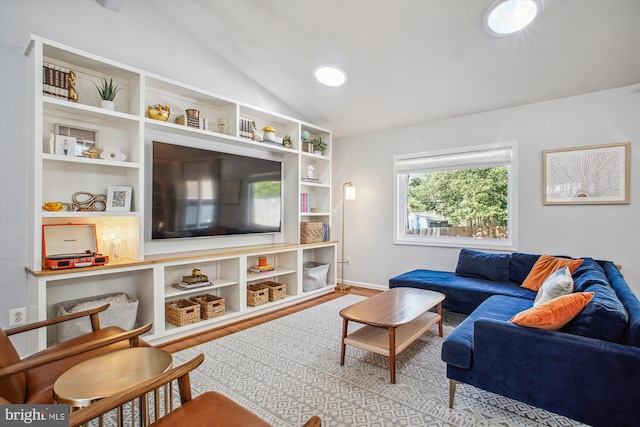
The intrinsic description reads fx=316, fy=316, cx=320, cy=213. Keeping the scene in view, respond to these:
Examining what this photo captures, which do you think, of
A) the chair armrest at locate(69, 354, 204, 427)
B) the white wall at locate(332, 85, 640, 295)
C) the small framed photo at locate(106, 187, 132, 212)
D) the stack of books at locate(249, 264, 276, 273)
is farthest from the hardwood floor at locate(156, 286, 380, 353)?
the chair armrest at locate(69, 354, 204, 427)

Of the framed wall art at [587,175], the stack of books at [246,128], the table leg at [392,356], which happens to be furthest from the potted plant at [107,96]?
the framed wall art at [587,175]

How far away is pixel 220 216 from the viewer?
345cm

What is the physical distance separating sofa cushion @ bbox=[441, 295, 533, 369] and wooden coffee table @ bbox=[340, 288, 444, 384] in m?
0.33

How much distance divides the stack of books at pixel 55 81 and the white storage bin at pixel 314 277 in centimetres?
308

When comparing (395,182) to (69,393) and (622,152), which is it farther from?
(69,393)

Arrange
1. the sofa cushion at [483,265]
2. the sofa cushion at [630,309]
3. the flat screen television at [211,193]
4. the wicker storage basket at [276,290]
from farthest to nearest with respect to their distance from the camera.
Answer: the wicker storage basket at [276,290] < the sofa cushion at [483,265] < the flat screen television at [211,193] < the sofa cushion at [630,309]

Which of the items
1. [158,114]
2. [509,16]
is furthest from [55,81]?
[509,16]

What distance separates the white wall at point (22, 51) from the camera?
7.66 ft

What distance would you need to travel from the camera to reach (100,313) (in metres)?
2.47

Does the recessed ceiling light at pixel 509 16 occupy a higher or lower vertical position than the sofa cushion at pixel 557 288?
higher

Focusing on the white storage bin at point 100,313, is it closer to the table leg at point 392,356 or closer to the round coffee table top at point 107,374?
the round coffee table top at point 107,374

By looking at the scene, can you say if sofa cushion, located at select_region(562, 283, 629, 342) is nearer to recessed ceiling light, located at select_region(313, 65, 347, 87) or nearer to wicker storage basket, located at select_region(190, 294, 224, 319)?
wicker storage basket, located at select_region(190, 294, 224, 319)

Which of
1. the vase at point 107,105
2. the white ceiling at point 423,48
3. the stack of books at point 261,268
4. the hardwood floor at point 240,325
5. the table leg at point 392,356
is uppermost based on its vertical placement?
the white ceiling at point 423,48

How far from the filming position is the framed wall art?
9.91ft
